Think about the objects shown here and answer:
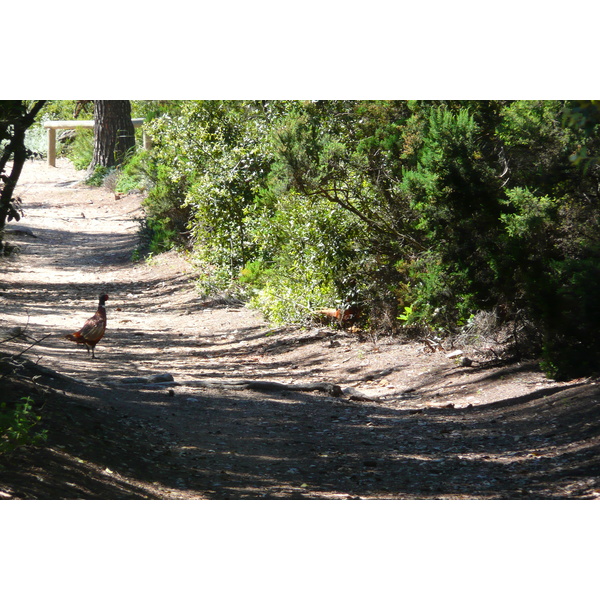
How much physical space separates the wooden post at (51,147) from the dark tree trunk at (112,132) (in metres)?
1.20

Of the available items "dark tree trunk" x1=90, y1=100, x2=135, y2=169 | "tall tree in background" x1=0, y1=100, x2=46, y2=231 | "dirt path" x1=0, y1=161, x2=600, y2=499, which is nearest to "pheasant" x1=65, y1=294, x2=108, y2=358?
"dirt path" x1=0, y1=161, x2=600, y2=499

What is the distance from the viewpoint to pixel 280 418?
242 inches

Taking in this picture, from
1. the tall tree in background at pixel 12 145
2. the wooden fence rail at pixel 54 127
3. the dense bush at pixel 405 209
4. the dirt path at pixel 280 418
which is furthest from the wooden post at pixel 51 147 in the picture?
the tall tree in background at pixel 12 145

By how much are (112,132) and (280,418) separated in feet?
49.3

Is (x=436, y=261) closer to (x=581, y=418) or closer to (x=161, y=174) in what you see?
(x=581, y=418)

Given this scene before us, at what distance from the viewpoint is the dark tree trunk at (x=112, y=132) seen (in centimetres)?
Result: 1900

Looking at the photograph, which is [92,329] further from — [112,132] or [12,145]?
[112,132]

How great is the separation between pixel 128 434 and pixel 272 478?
1.12 metres

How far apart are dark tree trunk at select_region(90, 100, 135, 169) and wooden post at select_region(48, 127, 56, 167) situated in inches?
47.1

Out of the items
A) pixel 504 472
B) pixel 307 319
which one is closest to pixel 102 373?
pixel 307 319

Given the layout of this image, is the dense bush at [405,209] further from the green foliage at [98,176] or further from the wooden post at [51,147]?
the wooden post at [51,147]

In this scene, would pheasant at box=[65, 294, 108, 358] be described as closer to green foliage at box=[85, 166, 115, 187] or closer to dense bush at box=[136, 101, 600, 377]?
dense bush at box=[136, 101, 600, 377]

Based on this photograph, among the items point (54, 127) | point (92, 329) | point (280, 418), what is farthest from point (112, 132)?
point (280, 418)

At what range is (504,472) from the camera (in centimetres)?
499
